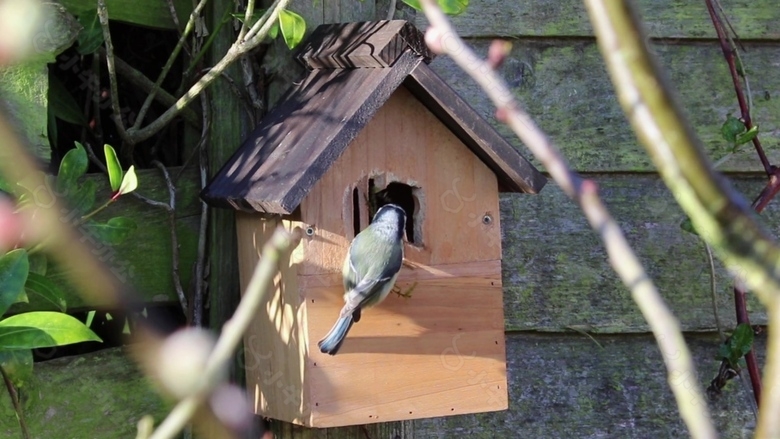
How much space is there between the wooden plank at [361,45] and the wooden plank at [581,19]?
30 centimetres

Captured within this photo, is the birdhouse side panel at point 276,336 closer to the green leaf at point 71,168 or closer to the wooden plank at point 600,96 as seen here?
the green leaf at point 71,168

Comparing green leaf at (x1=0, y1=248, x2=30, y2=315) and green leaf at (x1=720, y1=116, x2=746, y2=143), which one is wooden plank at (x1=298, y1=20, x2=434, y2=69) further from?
green leaf at (x1=720, y1=116, x2=746, y2=143)

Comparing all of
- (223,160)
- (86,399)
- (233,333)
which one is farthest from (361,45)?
(233,333)

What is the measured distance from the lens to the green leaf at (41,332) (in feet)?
4.03

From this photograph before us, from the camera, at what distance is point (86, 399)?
1486mm

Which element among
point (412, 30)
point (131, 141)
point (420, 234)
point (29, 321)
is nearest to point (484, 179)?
point (420, 234)

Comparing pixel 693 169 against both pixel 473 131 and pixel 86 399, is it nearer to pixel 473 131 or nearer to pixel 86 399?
pixel 473 131

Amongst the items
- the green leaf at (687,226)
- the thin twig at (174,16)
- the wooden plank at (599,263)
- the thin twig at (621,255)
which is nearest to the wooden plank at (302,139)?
the thin twig at (174,16)

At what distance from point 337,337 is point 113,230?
356 millimetres

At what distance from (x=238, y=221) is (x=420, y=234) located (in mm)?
303

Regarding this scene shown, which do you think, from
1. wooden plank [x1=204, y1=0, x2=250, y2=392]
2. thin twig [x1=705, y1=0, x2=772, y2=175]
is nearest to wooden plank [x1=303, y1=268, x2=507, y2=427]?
wooden plank [x1=204, y1=0, x2=250, y2=392]

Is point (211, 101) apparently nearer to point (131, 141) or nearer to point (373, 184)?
point (131, 141)

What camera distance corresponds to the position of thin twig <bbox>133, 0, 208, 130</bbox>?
60.0 inches

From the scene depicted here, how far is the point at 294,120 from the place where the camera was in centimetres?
145
